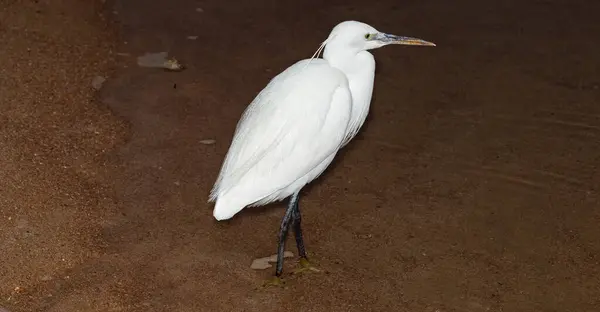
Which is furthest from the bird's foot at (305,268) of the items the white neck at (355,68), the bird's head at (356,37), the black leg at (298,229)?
the bird's head at (356,37)

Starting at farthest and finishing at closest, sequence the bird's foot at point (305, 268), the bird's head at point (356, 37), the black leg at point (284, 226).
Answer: the bird's foot at point (305, 268) → the black leg at point (284, 226) → the bird's head at point (356, 37)

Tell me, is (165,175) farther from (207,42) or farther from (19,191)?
(207,42)

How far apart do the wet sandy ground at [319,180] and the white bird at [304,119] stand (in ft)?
1.56

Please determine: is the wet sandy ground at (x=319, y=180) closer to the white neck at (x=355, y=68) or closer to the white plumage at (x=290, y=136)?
the white plumage at (x=290, y=136)

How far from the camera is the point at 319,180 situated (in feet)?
13.0

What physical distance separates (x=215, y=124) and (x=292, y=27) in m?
1.59

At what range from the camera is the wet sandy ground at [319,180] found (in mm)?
3186

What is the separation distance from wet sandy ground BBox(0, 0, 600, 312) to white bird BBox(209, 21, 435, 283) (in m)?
0.48

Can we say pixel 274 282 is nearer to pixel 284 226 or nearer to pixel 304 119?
pixel 284 226

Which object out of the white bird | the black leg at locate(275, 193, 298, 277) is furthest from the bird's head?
the black leg at locate(275, 193, 298, 277)

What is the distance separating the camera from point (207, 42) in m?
5.44

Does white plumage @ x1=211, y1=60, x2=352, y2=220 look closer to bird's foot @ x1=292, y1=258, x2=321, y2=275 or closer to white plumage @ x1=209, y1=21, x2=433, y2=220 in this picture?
white plumage @ x1=209, y1=21, x2=433, y2=220

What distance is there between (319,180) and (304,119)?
105 cm

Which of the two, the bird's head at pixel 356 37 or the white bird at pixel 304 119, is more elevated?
the bird's head at pixel 356 37
